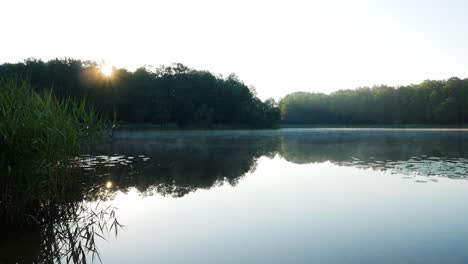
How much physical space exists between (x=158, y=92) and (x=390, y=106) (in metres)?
59.2

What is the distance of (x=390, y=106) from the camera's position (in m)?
89.3

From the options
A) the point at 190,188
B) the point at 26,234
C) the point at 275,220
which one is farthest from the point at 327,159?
the point at 26,234

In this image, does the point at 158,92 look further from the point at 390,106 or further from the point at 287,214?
the point at 390,106

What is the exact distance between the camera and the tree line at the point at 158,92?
53.8 metres

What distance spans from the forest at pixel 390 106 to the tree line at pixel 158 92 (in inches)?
1050

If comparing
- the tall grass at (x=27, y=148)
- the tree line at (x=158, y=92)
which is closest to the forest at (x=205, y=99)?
the tree line at (x=158, y=92)

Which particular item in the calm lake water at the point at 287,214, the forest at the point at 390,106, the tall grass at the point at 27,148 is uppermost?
the forest at the point at 390,106

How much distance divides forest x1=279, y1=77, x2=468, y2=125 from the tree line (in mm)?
26672

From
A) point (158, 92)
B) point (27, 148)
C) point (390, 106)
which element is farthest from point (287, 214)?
point (390, 106)

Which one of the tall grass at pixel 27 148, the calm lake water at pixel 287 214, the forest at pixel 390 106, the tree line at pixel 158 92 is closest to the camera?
the calm lake water at pixel 287 214

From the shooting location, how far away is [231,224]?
6789 mm

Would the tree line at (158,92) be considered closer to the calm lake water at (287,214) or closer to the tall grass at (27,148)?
the calm lake water at (287,214)

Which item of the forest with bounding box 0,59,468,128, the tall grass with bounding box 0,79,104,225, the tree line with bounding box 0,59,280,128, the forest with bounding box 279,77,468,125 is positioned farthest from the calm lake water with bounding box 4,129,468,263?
the forest with bounding box 279,77,468,125

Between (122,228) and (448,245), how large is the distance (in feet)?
18.2
